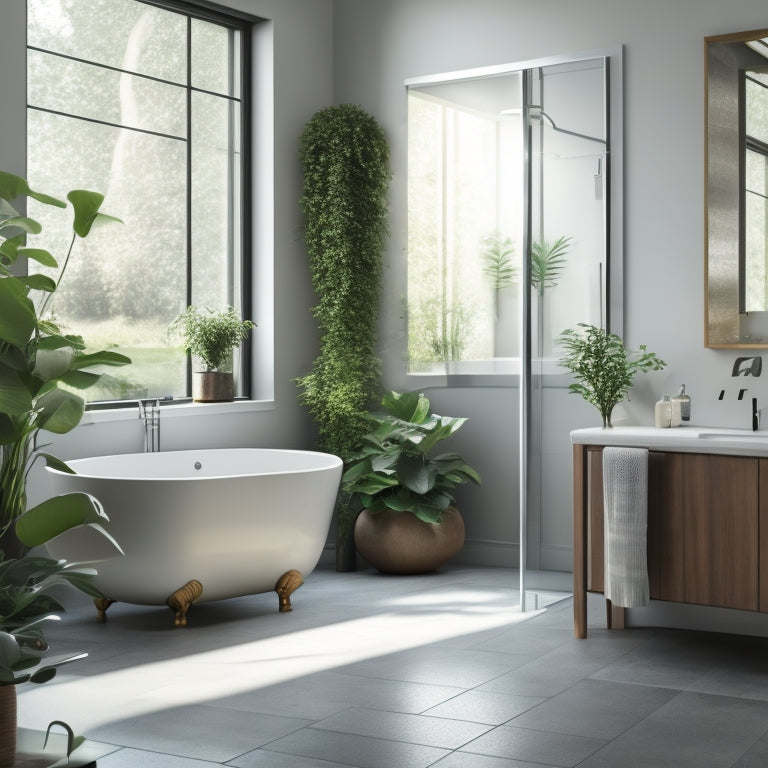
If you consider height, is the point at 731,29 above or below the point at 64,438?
above

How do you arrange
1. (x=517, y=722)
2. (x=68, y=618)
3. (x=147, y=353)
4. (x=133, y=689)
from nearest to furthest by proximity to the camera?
(x=517, y=722), (x=133, y=689), (x=68, y=618), (x=147, y=353)

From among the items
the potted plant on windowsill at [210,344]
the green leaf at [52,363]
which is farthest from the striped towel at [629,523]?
the potted plant on windowsill at [210,344]

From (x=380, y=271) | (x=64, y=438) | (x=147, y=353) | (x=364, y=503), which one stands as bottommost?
(x=364, y=503)

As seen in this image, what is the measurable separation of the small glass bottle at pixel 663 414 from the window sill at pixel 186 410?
6.79 feet

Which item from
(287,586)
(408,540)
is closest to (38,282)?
(287,586)

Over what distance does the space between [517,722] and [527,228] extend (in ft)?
7.07

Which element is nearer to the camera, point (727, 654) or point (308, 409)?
point (727, 654)

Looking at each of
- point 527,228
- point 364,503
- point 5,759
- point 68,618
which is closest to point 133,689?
point 5,759

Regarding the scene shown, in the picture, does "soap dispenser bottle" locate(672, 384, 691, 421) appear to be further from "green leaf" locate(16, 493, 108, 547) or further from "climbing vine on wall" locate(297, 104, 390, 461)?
"green leaf" locate(16, 493, 108, 547)

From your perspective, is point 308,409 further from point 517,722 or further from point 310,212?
point 517,722

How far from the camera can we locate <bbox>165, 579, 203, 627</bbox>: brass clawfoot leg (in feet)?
14.2

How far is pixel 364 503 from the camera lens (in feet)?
17.7

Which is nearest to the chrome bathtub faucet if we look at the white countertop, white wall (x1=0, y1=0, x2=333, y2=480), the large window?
the large window

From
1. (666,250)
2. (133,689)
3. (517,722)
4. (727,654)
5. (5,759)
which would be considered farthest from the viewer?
(666,250)
